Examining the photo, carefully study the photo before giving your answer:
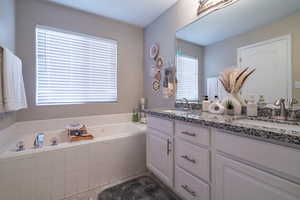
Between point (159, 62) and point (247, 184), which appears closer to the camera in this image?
point (247, 184)

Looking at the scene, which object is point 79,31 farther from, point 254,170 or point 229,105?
point 254,170

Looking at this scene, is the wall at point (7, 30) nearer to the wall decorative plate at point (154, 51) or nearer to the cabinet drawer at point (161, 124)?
the cabinet drawer at point (161, 124)

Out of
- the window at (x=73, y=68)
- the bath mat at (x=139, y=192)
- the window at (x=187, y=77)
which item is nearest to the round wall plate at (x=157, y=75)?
the window at (x=187, y=77)

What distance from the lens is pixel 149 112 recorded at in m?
1.56

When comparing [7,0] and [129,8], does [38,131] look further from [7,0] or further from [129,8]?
[129,8]

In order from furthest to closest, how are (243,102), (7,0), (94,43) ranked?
(94,43), (7,0), (243,102)

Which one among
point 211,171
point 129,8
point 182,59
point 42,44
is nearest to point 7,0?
point 42,44

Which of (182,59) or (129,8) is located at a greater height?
(129,8)

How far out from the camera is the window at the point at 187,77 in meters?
1.72

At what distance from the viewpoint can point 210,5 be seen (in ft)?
4.79

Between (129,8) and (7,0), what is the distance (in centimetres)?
141

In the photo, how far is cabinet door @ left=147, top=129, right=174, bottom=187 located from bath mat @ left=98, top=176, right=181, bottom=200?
0.69ft

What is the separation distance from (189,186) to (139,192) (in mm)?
673

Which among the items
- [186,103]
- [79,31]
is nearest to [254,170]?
[186,103]
